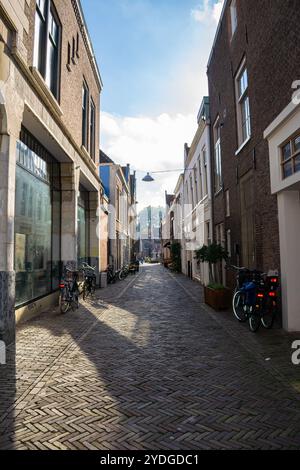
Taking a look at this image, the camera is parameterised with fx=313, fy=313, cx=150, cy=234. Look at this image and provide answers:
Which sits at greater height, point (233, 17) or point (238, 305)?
point (233, 17)

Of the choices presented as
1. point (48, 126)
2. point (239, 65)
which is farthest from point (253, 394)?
point (239, 65)

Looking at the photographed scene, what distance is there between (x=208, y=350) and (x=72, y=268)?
653 centimetres

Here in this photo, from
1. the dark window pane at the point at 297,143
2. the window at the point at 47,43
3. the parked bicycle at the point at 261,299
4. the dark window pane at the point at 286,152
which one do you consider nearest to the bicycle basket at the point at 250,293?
the parked bicycle at the point at 261,299

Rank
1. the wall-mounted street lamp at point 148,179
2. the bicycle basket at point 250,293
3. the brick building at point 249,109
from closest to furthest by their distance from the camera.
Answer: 1. the brick building at point 249,109
2. the bicycle basket at point 250,293
3. the wall-mounted street lamp at point 148,179

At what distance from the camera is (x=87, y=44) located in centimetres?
1320

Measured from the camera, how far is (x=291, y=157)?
6.10m

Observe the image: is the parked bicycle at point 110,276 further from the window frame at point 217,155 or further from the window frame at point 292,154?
the window frame at point 292,154

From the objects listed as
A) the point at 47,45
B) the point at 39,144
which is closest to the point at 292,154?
the point at 39,144

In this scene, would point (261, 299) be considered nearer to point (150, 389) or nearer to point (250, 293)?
point (250, 293)

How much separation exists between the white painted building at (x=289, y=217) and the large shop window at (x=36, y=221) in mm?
5751

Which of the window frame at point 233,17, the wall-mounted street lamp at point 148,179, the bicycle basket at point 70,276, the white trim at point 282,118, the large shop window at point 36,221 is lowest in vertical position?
the bicycle basket at point 70,276

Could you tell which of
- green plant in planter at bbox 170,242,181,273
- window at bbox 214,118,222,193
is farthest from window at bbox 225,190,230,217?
green plant in planter at bbox 170,242,181,273

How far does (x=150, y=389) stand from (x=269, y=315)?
14.5 feet

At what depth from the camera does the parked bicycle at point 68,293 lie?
8.67 metres
